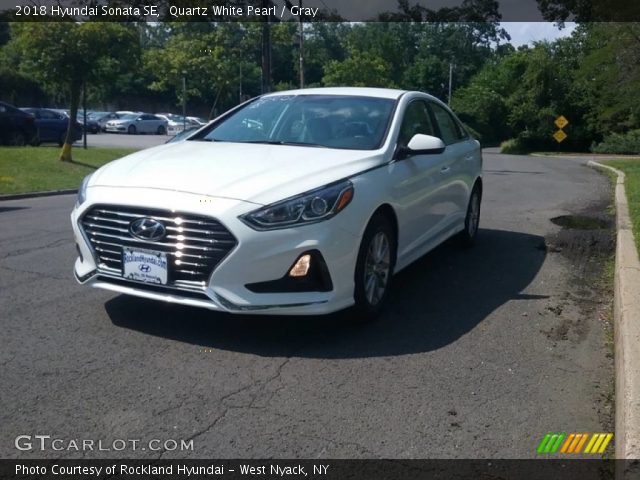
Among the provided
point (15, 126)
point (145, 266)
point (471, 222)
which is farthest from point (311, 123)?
point (15, 126)

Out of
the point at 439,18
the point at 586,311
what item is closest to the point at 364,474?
the point at 586,311

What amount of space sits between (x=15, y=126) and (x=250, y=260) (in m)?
20.7

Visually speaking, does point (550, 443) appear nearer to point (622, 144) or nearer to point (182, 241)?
point (182, 241)


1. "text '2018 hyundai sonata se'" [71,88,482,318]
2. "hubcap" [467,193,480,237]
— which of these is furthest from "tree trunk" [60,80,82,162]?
"text '2018 hyundai sonata se'" [71,88,482,318]

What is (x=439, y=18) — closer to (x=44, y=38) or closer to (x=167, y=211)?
(x=44, y=38)

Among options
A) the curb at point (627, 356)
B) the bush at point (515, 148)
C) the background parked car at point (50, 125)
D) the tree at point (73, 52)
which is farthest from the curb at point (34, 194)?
the bush at point (515, 148)

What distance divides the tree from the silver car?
24396mm

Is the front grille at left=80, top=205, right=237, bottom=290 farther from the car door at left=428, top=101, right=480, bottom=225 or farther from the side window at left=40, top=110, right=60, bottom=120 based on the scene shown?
the side window at left=40, top=110, right=60, bottom=120

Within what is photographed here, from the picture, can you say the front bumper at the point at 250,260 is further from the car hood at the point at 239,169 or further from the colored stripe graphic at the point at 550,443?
the colored stripe graphic at the point at 550,443

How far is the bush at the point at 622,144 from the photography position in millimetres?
39750

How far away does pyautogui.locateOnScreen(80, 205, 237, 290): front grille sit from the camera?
4375 millimetres

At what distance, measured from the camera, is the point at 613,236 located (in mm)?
8945

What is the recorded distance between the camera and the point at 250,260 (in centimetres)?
435

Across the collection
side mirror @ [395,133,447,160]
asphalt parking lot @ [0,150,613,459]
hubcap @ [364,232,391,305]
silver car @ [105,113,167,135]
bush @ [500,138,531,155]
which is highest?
side mirror @ [395,133,447,160]
